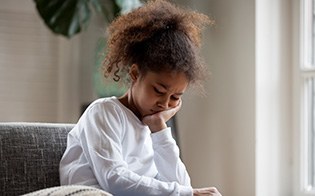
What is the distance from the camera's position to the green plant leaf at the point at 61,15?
2895 millimetres

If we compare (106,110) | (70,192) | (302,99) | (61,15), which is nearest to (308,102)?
(302,99)

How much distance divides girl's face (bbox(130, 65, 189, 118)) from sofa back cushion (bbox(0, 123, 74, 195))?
24 cm

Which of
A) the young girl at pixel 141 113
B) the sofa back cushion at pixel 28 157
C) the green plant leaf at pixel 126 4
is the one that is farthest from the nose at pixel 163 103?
the green plant leaf at pixel 126 4

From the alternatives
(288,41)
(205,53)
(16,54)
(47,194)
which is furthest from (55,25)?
(47,194)

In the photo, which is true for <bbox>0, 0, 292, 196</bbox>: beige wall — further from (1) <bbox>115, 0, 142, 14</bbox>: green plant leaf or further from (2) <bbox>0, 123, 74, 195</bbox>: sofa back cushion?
(2) <bbox>0, 123, 74, 195</bbox>: sofa back cushion

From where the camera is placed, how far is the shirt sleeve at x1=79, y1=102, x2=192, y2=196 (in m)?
1.34

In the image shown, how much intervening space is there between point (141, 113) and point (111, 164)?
0.23m

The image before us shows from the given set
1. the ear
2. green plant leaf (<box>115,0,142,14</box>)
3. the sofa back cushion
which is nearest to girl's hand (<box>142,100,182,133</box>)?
the ear

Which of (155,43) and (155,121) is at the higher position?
Result: (155,43)

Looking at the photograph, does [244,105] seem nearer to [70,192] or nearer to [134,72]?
[134,72]

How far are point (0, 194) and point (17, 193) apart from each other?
0.04m

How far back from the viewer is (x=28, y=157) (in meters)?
1.52

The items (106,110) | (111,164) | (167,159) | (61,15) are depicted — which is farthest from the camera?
(61,15)

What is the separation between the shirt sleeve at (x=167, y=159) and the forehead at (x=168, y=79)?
0.54 feet
